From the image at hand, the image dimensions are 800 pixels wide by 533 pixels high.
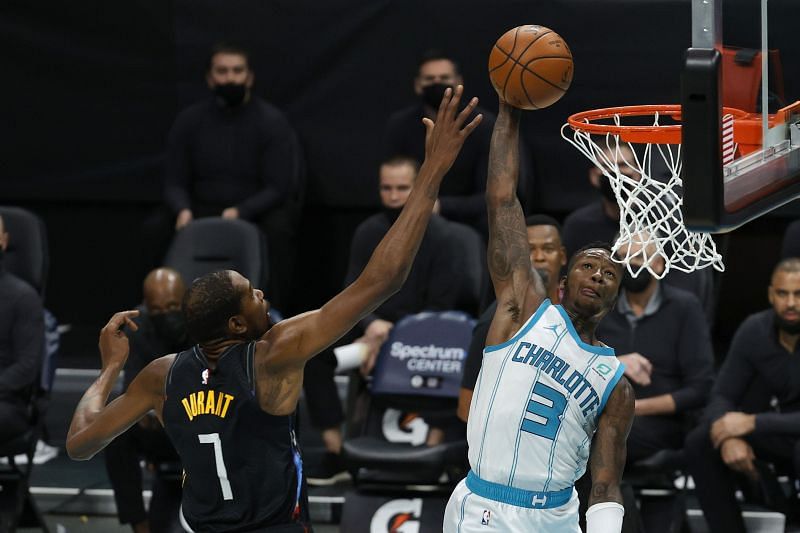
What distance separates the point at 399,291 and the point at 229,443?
10.5 feet

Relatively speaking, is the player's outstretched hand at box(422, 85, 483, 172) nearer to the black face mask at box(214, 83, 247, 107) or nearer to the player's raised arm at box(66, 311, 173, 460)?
the player's raised arm at box(66, 311, 173, 460)

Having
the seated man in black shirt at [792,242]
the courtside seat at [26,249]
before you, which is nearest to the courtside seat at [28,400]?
the courtside seat at [26,249]

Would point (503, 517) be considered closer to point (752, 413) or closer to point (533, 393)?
point (533, 393)

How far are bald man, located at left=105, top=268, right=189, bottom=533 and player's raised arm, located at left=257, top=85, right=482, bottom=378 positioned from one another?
3.02 m

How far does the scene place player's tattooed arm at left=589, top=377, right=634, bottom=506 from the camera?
15.8ft

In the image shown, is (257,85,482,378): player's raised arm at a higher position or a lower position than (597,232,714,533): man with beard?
higher

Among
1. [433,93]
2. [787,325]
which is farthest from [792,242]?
[433,93]

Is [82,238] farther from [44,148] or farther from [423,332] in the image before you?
[423,332]

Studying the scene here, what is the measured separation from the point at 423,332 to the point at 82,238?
13.0 feet

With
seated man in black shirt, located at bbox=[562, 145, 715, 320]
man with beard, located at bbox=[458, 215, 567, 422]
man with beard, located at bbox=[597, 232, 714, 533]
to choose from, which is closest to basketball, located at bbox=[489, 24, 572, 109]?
man with beard, located at bbox=[458, 215, 567, 422]

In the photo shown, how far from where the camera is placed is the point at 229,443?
4727 mm

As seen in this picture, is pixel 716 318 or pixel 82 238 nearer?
pixel 716 318

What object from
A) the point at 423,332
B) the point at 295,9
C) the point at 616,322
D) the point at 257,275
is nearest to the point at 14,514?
the point at 257,275

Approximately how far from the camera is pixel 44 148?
10062 mm
